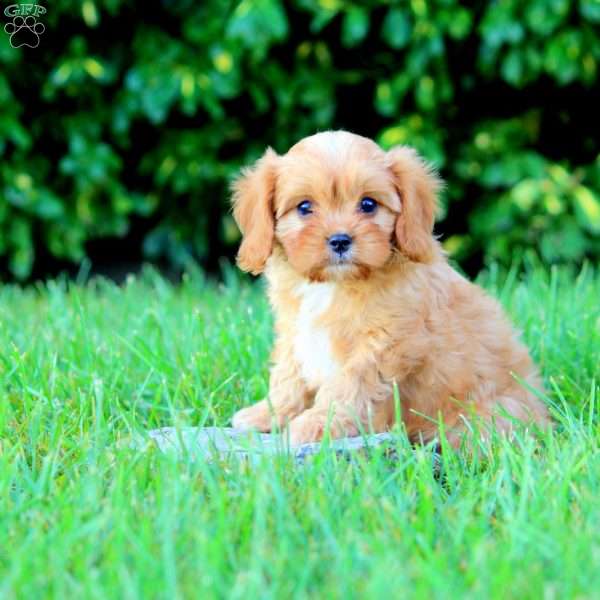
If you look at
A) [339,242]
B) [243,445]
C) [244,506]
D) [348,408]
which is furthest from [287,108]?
[244,506]

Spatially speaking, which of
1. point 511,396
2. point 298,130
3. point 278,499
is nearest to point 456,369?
point 511,396

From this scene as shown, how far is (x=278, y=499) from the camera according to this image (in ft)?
9.14

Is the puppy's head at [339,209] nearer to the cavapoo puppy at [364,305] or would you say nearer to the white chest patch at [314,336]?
the cavapoo puppy at [364,305]

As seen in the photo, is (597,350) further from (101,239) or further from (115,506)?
(101,239)

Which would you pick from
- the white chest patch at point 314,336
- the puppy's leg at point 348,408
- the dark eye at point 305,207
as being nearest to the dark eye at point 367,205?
the dark eye at point 305,207

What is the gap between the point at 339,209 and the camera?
352 cm

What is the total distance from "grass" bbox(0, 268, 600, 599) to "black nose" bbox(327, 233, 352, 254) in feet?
2.01

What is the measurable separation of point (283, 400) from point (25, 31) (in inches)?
144

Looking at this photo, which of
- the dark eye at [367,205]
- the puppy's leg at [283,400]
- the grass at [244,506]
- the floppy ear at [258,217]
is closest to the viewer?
the grass at [244,506]

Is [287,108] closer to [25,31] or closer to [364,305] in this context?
[25,31]

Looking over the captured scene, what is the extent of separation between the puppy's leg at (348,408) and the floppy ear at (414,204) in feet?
1.39

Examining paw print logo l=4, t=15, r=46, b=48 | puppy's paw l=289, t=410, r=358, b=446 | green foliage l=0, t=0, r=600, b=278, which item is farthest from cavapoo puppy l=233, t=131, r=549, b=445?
paw print logo l=4, t=15, r=46, b=48

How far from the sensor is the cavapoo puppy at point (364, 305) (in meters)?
3.51

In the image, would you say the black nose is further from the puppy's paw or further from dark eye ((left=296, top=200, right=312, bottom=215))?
the puppy's paw
